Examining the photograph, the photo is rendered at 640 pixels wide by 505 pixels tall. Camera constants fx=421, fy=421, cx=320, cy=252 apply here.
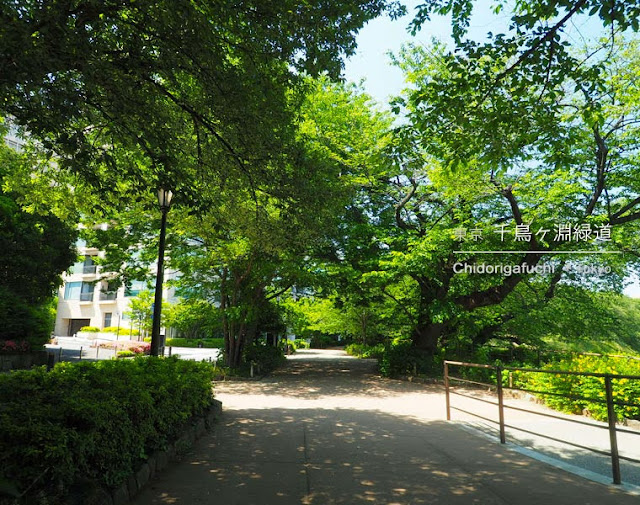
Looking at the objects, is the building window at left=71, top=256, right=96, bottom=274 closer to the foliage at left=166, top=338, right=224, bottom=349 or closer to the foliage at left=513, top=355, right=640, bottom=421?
the foliage at left=166, top=338, right=224, bottom=349

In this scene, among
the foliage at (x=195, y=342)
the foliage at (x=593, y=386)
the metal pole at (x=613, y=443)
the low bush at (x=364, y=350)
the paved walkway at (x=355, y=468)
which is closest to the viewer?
the paved walkway at (x=355, y=468)

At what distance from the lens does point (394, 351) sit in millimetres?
16953

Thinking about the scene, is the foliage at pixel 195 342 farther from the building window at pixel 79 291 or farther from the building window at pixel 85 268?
the building window at pixel 85 268

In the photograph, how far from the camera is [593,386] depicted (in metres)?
8.52

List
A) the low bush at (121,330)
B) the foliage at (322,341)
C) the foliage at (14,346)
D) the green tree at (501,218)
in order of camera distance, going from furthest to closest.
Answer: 1. the foliage at (322,341)
2. the low bush at (121,330)
3. the foliage at (14,346)
4. the green tree at (501,218)

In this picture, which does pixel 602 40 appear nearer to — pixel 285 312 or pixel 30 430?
pixel 30 430

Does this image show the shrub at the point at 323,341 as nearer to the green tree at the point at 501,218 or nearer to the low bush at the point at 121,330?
the low bush at the point at 121,330

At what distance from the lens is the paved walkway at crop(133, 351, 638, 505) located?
161 inches

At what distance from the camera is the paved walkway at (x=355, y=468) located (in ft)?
13.4

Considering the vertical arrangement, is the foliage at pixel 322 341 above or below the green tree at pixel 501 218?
below

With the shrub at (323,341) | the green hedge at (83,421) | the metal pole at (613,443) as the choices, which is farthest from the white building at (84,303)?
the metal pole at (613,443)

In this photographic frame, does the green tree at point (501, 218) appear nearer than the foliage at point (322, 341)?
Yes

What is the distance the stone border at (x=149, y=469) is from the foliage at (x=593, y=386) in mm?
5897

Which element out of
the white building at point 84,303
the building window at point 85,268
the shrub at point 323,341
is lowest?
the shrub at point 323,341
